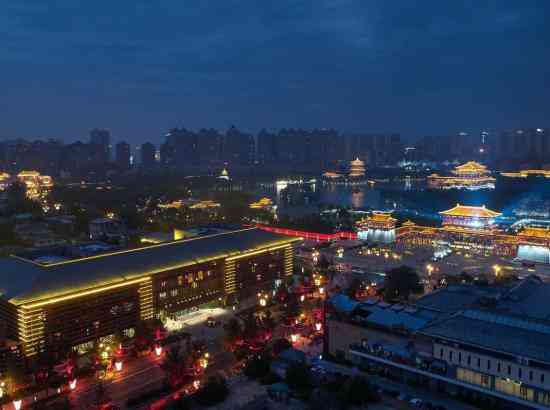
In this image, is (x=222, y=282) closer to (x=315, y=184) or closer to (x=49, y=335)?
(x=49, y=335)

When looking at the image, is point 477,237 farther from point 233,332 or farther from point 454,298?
point 233,332

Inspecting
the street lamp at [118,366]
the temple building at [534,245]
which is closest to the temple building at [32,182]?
the street lamp at [118,366]

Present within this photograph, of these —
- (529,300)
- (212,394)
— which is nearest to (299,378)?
(212,394)

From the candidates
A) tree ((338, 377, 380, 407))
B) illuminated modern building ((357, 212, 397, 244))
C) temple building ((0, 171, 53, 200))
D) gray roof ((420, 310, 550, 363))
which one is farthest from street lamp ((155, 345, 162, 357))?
temple building ((0, 171, 53, 200))

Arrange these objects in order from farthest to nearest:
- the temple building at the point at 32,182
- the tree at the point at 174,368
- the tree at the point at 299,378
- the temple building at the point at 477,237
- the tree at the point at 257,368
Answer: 1. the temple building at the point at 32,182
2. the temple building at the point at 477,237
3. the tree at the point at 257,368
4. the tree at the point at 174,368
5. the tree at the point at 299,378

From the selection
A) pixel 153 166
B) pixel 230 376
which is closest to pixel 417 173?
pixel 153 166

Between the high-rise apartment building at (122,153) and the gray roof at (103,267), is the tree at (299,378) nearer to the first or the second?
the gray roof at (103,267)
